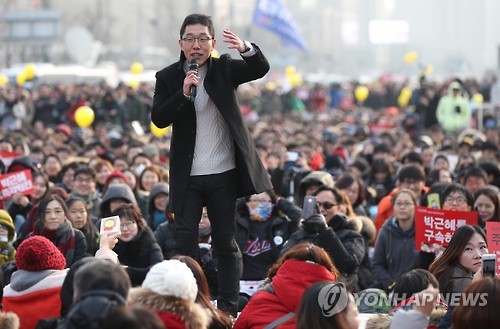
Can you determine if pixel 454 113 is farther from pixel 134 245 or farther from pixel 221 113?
pixel 221 113

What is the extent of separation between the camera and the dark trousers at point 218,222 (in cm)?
803

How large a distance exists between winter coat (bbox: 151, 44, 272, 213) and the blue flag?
67.9 feet

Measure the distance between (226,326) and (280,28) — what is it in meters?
22.5

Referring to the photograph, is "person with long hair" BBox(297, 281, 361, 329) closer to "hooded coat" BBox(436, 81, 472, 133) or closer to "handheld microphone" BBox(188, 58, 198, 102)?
"handheld microphone" BBox(188, 58, 198, 102)

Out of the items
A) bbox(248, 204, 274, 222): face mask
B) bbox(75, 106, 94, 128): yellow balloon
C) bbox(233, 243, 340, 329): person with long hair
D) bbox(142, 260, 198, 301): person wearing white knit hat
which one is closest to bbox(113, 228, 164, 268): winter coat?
bbox(248, 204, 274, 222): face mask

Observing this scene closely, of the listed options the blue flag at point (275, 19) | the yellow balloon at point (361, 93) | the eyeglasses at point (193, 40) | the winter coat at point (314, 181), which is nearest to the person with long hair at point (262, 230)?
the winter coat at point (314, 181)

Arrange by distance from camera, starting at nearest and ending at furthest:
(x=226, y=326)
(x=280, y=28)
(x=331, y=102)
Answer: (x=226, y=326) → (x=280, y=28) → (x=331, y=102)

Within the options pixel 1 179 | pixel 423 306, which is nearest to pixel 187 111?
pixel 423 306

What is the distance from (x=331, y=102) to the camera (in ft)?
139

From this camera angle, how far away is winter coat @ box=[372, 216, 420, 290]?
1052 centimetres

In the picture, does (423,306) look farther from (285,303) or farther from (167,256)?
(167,256)

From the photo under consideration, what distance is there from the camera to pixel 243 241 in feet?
35.1

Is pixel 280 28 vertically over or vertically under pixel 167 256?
over

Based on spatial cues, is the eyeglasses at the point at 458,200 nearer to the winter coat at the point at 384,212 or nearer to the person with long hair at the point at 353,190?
the winter coat at the point at 384,212
